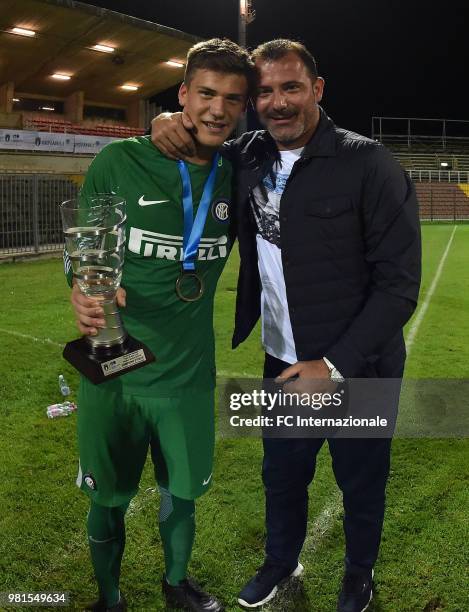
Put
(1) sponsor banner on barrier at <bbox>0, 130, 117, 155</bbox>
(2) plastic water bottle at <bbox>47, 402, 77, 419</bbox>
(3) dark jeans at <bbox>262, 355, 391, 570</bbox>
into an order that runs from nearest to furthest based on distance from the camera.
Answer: (3) dark jeans at <bbox>262, 355, 391, 570</bbox> → (2) plastic water bottle at <bbox>47, 402, 77, 419</bbox> → (1) sponsor banner on barrier at <bbox>0, 130, 117, 155</bbox>

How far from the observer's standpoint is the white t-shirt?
211cm

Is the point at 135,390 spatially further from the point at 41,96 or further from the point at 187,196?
the point at 41,96

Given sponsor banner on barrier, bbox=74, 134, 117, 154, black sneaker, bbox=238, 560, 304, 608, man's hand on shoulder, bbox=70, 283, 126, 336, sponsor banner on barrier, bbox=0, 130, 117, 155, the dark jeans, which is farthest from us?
sponsor banner on barrier, bbox=74, 134, 117, 154

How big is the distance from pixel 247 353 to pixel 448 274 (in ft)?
22.8

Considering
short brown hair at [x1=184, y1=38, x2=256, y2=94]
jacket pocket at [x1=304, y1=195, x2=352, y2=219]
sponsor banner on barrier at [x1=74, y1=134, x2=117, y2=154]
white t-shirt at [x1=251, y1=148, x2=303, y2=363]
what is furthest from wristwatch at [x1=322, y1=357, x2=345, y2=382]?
sponsor banner on barrier at [x1=74, y1=134, x2=117, y2=154]

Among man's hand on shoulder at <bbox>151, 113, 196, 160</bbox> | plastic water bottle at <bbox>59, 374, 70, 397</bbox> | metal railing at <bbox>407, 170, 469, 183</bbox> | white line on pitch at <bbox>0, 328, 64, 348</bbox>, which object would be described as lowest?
plastic water bottle at <bbox>59, 374, 70, 397</bbox>

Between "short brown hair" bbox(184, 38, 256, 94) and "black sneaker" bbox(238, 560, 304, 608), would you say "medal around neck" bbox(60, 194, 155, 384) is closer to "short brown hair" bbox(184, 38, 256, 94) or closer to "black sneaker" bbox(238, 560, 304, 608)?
"short brown hair" bbox(184, 38, 256, 94)

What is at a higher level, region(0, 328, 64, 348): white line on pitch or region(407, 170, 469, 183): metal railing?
region(407, 170, 469, 183): metal railing

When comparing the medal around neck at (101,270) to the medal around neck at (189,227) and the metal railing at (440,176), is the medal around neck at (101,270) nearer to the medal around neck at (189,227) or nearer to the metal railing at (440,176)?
the medal around neck at (189,227)

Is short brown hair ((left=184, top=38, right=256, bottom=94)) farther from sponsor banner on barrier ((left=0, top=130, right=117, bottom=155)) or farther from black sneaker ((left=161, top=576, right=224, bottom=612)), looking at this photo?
sponsor banner on barrier ((left=0, top=130, right=117, bottom=155))

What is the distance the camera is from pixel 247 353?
5926 mm

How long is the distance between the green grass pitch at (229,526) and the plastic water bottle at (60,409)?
0.06 meters

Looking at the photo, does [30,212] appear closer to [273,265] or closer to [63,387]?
[63,387]

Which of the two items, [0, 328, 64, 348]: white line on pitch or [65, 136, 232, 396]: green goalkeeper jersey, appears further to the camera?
[0, 328, 64, 348]: white line on pitch
